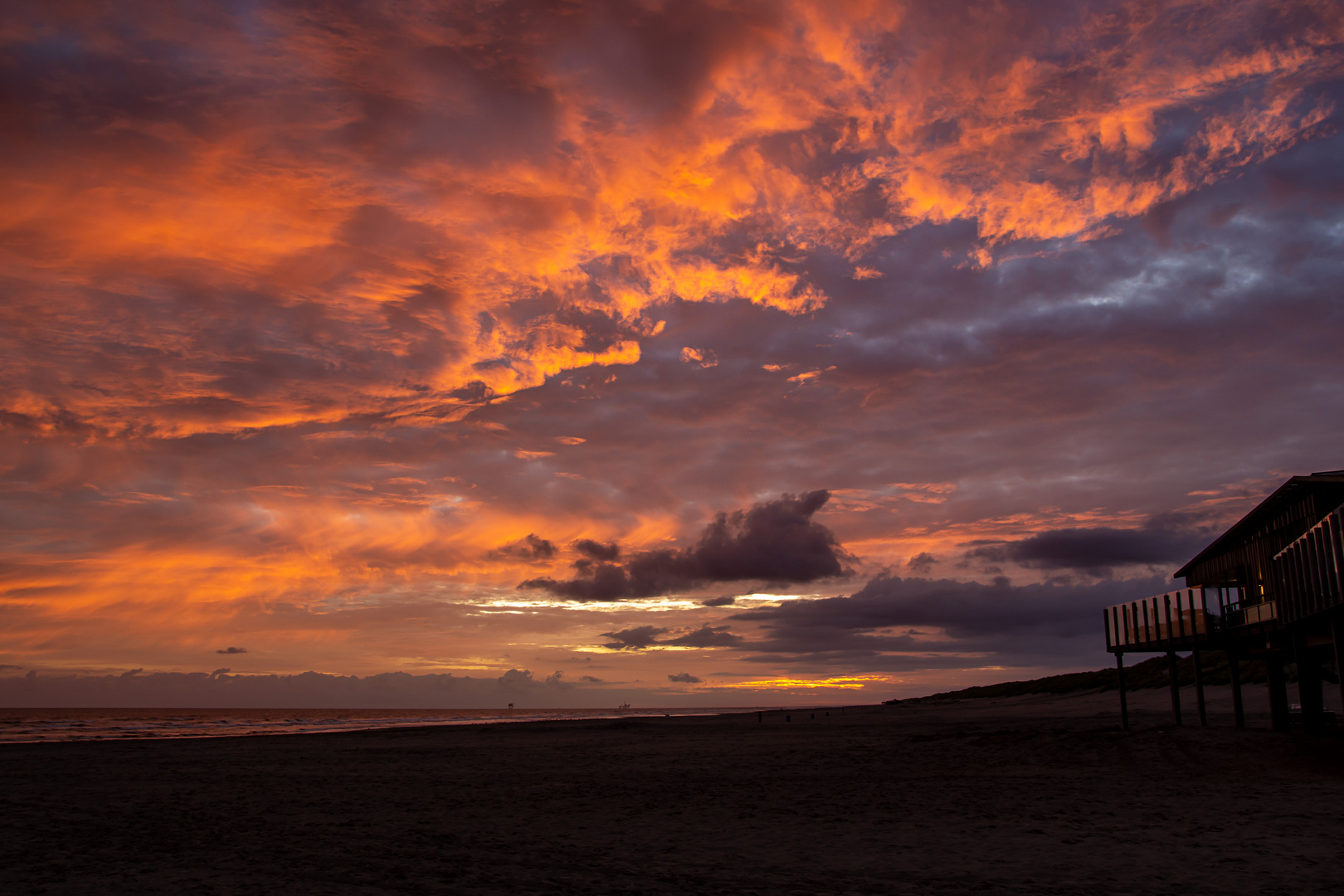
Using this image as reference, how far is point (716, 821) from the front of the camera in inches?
559

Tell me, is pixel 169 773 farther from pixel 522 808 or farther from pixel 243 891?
pixel 243 891

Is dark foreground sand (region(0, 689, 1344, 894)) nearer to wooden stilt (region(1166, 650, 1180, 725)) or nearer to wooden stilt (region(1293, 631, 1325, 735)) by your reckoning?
wooden stilt (region(1293, 631, 1325, 735))

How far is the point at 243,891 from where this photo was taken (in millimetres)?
9555

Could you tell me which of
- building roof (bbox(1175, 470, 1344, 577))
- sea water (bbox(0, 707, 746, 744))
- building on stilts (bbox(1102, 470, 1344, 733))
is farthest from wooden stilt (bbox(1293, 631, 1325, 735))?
sea water (bbox(0, 707, 746, 744))

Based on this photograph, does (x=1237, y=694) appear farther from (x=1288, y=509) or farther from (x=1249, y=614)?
(x=1288, y=509)

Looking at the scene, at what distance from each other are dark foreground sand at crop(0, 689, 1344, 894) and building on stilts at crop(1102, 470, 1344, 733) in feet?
9.60

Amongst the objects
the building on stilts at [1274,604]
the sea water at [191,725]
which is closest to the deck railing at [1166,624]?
the building on stilts at [1274,604]

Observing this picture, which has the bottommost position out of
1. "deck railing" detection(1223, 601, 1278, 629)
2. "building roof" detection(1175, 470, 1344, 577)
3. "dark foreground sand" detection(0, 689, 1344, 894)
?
"dark foreground sand" detection(0, 689, 1344, 894)

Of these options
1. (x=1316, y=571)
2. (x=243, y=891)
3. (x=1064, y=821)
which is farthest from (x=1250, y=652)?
(x=243, y=891)

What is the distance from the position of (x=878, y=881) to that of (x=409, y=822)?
912 centimetres

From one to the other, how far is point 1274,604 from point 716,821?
18.4 m

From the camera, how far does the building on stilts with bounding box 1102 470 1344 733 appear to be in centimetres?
1784

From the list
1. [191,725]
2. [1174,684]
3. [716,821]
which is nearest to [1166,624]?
[1174,684]

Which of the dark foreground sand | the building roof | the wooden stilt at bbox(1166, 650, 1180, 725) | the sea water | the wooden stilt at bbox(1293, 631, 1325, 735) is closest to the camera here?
the dark foreground sand
